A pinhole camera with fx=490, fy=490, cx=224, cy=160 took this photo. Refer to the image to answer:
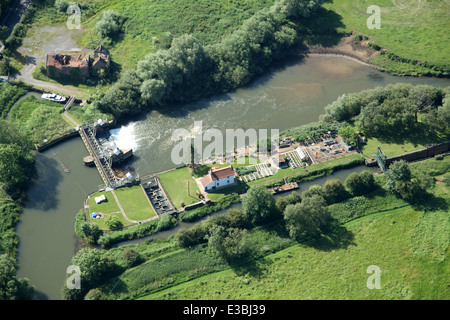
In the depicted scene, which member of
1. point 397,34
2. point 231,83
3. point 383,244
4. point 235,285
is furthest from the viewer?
point 397,34

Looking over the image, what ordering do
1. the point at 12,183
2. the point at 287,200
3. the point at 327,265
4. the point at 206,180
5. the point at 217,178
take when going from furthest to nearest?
the point at 206,180 → the point at 12,183 → the point at 217,178 → the point at 287,200 → the point at 327,265

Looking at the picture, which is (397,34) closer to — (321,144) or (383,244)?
(321,144)

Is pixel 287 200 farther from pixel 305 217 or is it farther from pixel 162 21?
pixel 162 21

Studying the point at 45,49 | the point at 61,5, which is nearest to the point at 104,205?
the point at 45,49

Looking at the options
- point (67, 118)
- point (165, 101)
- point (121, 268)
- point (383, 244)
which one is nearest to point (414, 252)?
point (383, 244)

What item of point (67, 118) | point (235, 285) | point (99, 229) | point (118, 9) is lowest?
point (235, 285)

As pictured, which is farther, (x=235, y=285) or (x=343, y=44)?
(x=343, y=44)
